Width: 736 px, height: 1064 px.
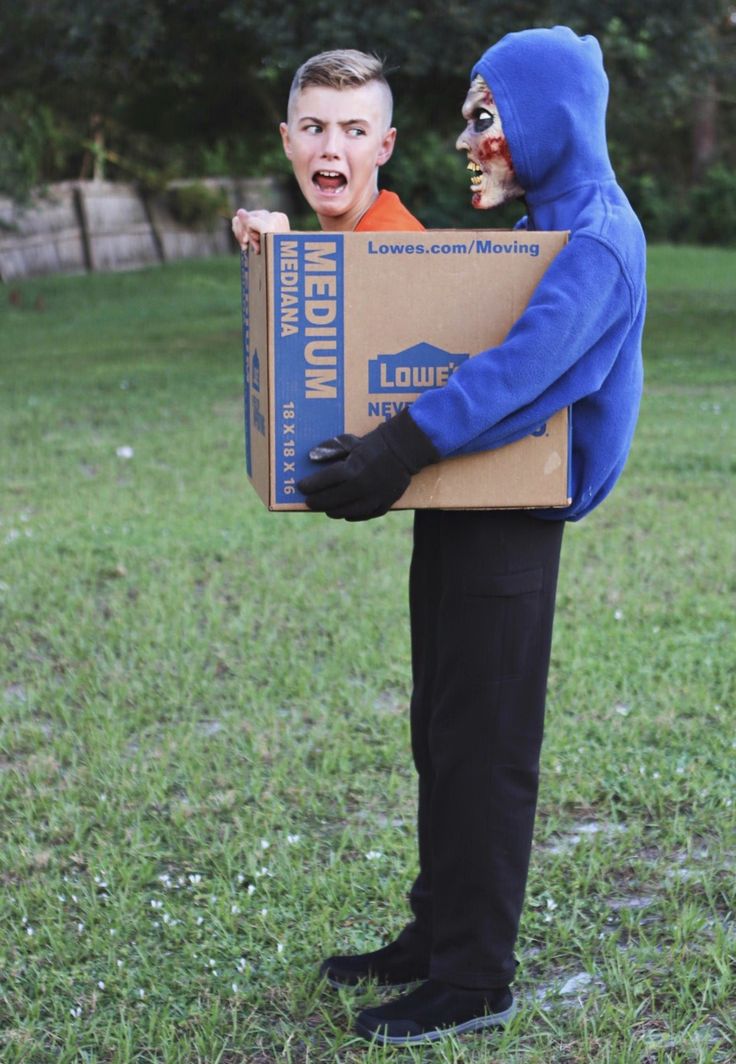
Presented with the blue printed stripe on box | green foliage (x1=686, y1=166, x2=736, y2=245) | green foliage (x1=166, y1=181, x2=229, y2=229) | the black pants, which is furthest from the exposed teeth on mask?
green foliage (x1=686, y1=166, x2=736, y2=245)

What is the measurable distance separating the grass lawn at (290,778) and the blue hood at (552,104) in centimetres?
164

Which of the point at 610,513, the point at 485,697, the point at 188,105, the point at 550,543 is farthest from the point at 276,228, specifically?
the point at 188,105

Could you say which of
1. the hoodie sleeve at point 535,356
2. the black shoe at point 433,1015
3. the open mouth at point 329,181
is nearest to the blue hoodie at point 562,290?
the hoodie sleeve at point 535,356

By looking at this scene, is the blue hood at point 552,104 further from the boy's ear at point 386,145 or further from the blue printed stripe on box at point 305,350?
the blue printed stripe on box at point 305,350

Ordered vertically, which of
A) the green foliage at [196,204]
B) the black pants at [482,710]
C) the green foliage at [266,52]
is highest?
the green foliage at [266,52]

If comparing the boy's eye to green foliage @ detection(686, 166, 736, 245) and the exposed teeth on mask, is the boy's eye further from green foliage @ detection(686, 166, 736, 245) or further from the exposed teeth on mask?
green foliage @ detection(686, 166, 736, 245)

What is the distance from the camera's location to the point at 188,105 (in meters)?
15.4

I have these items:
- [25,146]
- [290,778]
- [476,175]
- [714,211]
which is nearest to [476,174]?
[476,175]

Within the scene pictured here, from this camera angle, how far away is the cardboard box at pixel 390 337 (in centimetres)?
233

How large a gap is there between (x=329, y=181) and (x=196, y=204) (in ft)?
77.9

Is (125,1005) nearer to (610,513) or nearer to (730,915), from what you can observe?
(730,915)

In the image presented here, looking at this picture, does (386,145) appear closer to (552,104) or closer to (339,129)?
(339,129)

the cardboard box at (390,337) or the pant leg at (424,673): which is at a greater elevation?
the cardboard box at (390,337)

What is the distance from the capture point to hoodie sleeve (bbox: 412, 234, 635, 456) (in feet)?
7.48
